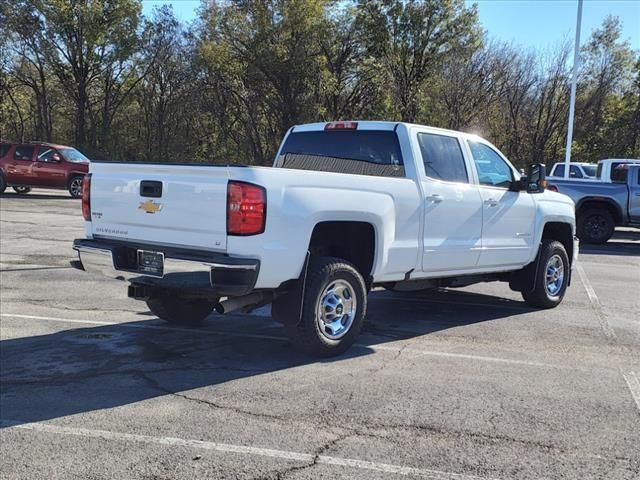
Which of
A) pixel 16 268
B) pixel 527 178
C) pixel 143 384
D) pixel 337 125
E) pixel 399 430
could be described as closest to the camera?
pixel 399 430

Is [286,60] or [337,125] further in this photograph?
[286,60]

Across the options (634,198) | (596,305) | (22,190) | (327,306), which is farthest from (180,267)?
(22,190)

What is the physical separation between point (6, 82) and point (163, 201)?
39.1m

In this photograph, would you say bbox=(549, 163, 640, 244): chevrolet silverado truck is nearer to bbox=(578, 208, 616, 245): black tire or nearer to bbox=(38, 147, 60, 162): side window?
bbox=(578, 208, 616, 245): black tire

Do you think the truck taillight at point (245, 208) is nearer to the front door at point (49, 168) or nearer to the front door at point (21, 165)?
the front door at point (49, 168)

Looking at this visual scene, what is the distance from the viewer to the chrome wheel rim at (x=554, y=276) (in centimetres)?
782

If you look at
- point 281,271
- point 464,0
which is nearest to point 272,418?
point 281,271

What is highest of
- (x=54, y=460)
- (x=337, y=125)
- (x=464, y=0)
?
(x=464, y=0)

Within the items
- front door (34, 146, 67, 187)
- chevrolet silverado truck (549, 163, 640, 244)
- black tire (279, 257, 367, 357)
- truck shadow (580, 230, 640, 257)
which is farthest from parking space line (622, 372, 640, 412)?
front door (34, 146, 67, 187)

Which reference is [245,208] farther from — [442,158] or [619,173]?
[619,173]

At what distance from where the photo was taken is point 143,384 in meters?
4.72

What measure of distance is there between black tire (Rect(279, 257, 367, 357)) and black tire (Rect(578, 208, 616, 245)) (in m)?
12.4

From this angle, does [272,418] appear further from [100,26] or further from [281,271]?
[100,26]

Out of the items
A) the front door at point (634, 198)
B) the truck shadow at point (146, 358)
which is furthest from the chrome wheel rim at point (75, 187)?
the front door at point (634, 198)
